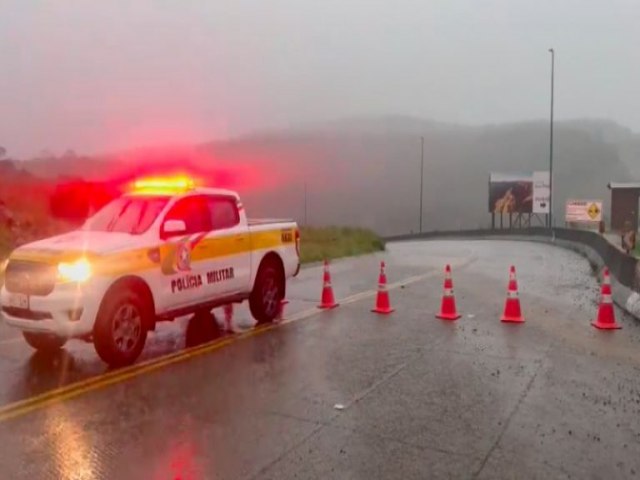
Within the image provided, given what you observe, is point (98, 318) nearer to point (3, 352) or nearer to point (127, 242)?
point (127, 242)

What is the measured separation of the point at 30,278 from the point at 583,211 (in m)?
63.3

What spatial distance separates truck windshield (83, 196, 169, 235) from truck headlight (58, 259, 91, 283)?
1.13 metres

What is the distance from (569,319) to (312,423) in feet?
23.8

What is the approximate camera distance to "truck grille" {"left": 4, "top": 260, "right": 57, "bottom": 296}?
7.94 meters

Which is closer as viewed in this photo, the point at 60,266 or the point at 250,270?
the point at 60,266

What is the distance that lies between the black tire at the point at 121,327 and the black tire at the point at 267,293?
8.46 feet

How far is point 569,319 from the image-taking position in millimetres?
11961

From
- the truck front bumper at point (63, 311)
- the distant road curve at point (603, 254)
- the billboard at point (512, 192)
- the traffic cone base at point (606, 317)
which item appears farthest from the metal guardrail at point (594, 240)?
the billboard at point (512, 192)

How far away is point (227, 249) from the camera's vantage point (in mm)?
10203

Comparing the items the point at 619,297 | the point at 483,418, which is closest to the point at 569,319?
the point at 619,297

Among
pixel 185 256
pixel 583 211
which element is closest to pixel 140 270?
pixel 185 256

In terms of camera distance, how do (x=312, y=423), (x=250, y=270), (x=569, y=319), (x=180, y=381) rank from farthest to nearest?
1. (x=569, y=319)
2. (x=250, y=270)
3. (x=180, y=381)
4. (x=312, y=423)

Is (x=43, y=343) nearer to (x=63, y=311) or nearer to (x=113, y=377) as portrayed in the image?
(x=63, y=311)

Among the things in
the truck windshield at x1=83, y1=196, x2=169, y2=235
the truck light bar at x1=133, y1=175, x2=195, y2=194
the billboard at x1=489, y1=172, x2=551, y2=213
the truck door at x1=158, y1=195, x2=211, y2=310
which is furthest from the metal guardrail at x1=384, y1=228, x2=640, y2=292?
the billboard at x1=489, y1=172, x2=551, y2=213
